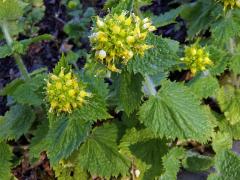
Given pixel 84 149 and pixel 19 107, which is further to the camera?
pixel 19 107

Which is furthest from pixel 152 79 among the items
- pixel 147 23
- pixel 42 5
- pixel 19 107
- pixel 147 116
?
pixel 42 5

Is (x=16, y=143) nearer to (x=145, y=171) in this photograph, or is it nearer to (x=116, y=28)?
(x=145, y=171)

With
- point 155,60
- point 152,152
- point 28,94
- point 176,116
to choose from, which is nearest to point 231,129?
point 152,152

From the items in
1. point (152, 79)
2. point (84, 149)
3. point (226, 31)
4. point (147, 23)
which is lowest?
point (84, 149)

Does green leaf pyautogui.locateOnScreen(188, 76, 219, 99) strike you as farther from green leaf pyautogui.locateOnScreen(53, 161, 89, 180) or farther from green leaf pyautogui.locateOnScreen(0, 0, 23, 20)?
green leaf pyautogui.locateOnScreen(0, 0, 23, 20)

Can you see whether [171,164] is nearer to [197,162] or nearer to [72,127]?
[197,162]

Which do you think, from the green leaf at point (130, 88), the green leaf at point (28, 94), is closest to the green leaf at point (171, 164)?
the green leaf at point (130, 88)

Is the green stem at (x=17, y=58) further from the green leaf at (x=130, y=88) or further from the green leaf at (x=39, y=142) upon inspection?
the green leaf at (x=130, y=88)
